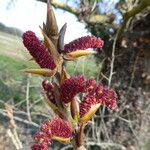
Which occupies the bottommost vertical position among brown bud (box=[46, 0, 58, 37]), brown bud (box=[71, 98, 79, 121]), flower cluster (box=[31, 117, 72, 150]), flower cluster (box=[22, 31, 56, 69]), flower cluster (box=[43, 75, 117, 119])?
flower cluster (box=[31, 117, 72, 150])

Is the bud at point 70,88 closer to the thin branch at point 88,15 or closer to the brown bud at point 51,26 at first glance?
the brown bud at point 51,26

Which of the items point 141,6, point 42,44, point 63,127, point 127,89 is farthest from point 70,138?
point 127,89

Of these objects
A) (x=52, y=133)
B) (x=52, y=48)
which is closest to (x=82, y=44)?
(x=52, y=48)

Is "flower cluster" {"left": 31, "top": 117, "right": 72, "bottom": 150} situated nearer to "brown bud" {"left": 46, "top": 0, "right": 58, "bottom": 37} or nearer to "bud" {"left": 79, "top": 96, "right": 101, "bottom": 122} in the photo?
"bud" {"left": 79, "top": 96, "right": 101, "bottom": 122}

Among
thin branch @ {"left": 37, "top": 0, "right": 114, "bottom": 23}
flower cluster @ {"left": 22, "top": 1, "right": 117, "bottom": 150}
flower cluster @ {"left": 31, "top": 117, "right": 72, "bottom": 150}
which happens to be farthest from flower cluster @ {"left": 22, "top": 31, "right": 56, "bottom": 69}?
thin branch @ {"left": 37, "top": 0, "right": 114, "bottom": 23}

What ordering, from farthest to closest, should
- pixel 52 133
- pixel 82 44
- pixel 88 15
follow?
pixel 88 15 → pixel 82 44 → pixel 52 133

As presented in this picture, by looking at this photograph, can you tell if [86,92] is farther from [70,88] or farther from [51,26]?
[51,26]
